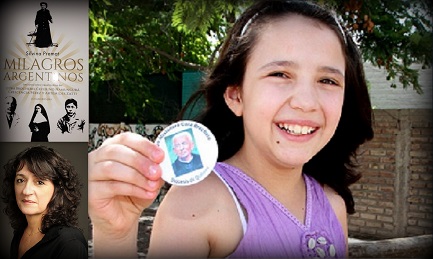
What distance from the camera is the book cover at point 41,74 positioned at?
1.65m

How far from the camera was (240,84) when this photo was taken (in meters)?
1.54

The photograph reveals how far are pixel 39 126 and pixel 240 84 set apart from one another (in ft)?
2.02

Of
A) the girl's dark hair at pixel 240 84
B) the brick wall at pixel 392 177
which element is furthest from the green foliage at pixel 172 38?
the brick wall at pixel 392 177

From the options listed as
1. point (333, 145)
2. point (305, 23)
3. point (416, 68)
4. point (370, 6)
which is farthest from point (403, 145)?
point (305, 23)

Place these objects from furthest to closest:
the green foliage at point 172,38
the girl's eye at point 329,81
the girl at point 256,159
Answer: the green foliage at point 172,38 < the girl's eye at point 329,81 < the girl at point 256,159

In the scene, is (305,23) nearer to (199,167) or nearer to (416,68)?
(199,167)

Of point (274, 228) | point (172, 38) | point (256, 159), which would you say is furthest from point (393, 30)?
point (274, 228)

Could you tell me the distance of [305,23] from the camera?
1.49m

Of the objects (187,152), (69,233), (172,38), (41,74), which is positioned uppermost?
(172,38)

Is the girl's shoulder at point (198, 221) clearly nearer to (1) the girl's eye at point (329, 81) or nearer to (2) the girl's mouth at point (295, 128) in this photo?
(2) the girl's mouth at point (295, 128)

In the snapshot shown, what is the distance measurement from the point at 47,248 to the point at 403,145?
364 cm

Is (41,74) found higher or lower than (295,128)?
higher

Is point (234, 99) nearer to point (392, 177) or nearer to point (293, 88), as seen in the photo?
point (293, 88)

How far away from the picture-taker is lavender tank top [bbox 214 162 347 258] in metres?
1.44
